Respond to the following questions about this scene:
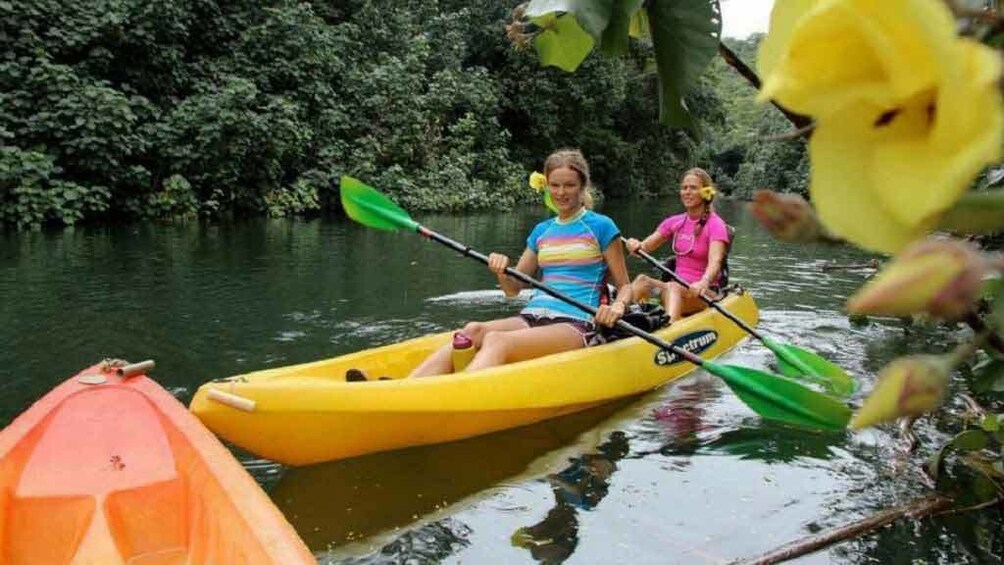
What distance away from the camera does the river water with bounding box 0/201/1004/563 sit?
332cm

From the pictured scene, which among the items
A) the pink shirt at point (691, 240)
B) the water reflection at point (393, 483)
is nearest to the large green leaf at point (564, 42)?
the water reflection at point (393, 483)

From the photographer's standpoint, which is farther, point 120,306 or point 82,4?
point 82,4

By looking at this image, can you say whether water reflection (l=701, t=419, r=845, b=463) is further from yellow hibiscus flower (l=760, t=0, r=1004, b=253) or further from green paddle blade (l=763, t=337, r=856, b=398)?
yellow hibiscus flower (l=760, t=0, r=1004, b=253)

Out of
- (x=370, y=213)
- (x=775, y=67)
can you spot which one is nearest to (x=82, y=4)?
(x=370, y=213)

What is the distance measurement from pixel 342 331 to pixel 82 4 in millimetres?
10706

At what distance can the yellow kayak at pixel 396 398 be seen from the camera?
3617mm

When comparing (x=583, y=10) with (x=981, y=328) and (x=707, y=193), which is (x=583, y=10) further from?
(x=707, y=193)

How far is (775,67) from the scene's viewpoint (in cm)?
36

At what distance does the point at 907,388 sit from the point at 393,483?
3621mm

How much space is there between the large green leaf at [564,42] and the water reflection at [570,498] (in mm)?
2531

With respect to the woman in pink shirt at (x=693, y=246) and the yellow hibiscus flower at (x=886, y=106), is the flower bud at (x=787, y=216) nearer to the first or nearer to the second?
the yellow hibiscus flower at (x=886, y=106)

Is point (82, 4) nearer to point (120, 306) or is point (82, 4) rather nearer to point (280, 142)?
point (280, 142)

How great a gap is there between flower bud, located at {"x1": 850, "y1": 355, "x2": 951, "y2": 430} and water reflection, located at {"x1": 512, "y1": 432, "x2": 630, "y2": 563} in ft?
9.72

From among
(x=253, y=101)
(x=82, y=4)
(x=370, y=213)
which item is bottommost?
(x=370, y=213)
